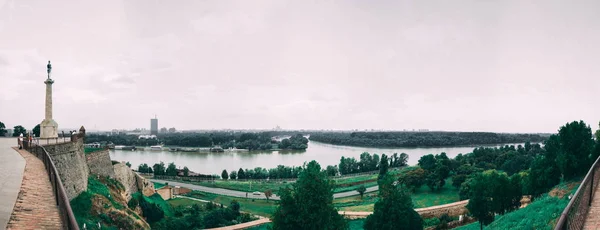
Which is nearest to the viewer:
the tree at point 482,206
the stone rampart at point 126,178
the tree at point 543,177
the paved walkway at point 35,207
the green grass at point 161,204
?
the paved walkway at point 35,207

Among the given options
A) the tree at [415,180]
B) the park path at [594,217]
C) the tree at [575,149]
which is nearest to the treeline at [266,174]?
the tree at [415,180]

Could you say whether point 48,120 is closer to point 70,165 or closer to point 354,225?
point 70,165

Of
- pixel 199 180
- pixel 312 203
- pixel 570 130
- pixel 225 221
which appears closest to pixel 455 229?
pixel 570 130

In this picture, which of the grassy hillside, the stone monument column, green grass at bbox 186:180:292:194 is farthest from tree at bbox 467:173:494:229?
green grass at bbox 186:180:292:194

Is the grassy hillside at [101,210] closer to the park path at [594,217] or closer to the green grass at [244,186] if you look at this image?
the park path at [594,217]

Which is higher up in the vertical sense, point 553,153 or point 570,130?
point 570,130

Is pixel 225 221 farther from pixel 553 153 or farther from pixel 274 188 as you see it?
pixel 274 188
